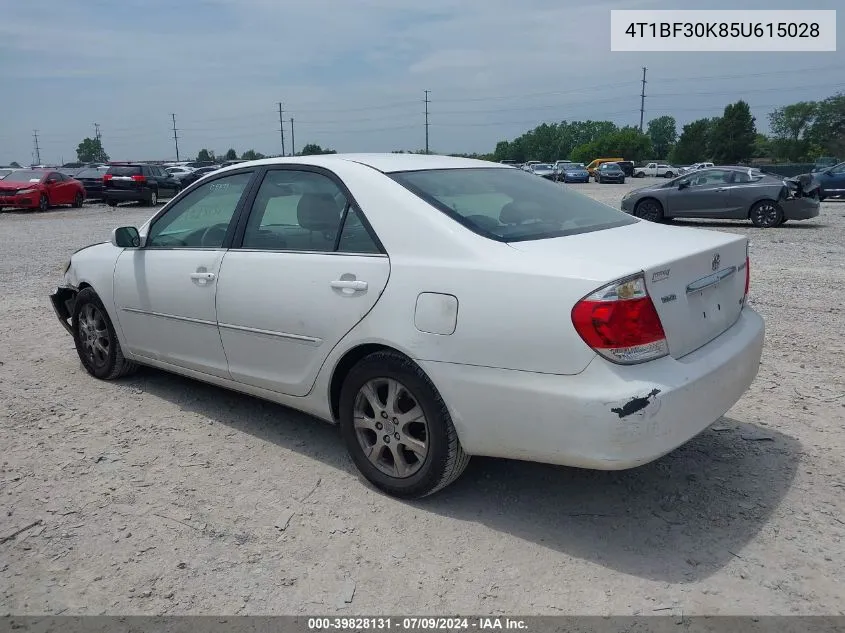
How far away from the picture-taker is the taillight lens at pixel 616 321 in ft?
8.94

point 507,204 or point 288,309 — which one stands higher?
point 507,204

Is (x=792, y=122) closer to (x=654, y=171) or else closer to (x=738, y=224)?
(x=654, y=171)

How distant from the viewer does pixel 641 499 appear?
3410mm

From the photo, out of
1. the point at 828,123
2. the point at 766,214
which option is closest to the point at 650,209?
the point at 766,214

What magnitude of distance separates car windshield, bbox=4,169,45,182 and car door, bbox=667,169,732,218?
67.6ft

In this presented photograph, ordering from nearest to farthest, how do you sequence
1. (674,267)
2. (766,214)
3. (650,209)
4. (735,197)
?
(674,267) < (766,214) < (735,197) < (650,209)

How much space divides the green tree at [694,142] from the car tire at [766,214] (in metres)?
78.8

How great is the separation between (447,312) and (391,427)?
2.20ft

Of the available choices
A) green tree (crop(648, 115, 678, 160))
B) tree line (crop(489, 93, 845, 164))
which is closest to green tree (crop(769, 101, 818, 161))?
tree line (crop(489, 93, 845, 164))

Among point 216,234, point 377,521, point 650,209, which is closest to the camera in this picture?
point 377,521

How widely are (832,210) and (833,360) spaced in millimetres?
18055

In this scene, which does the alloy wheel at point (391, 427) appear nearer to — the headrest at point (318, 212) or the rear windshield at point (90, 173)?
the headrest at point (318, 212)

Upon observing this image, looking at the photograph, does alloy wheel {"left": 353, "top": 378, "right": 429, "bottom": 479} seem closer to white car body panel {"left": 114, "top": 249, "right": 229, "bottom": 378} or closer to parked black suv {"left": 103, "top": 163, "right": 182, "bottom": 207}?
white car body panel {"left": 114, "top": 249, "right": 229, "bottom": 378}

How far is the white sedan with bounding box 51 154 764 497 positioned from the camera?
109 inches
